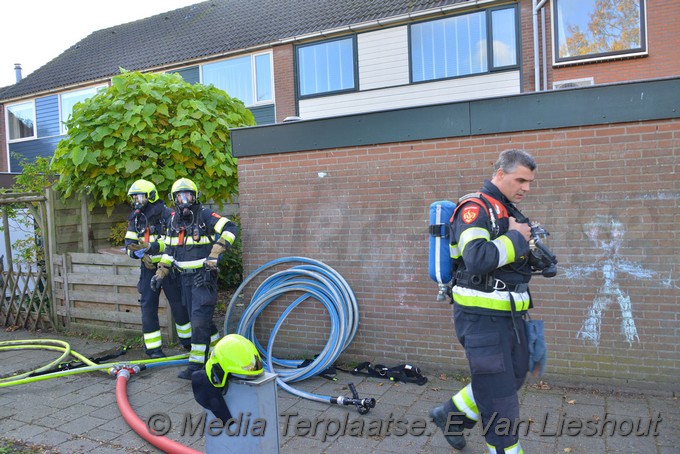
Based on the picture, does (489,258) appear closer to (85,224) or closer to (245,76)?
(85,224)

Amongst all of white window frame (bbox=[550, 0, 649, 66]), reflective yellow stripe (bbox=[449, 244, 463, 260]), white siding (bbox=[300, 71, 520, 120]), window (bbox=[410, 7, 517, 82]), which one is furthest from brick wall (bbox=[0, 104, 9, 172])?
reflective yellow stripe (bbox=[449, 244, 463, 260])

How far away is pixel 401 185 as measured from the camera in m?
5.61

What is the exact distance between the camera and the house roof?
1401 centimetres

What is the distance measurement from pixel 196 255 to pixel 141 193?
3.74 feet

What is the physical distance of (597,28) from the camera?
35.2 ft

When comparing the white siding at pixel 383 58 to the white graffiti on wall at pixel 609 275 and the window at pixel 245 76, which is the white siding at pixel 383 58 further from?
the white graffiti on wall at pixel 609 275

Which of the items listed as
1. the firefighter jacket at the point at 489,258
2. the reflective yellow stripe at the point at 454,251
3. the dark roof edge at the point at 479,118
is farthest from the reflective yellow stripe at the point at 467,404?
the dark roof edge at the point at 479,118

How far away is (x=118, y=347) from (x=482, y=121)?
16.8ft

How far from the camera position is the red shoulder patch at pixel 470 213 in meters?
3.24

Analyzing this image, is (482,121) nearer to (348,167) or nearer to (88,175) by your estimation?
(348,167)

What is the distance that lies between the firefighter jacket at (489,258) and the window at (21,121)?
20.4 metres

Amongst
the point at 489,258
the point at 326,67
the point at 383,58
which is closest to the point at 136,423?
the point at 489,258

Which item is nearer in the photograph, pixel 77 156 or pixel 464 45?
pixel 77 156

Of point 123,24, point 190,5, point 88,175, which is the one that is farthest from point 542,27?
point 123,24
